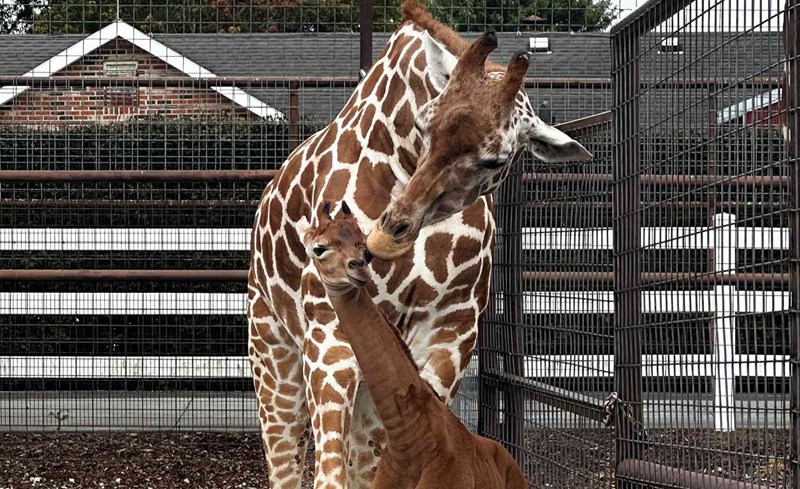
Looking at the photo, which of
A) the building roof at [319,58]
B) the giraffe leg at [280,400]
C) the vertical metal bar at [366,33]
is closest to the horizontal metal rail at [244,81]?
the building roof at [319,58]

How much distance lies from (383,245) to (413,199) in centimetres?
22

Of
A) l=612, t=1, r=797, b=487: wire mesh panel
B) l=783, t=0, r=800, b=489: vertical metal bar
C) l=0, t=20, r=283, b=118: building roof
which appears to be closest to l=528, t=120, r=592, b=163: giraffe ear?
l=612, t=1, r=797, b=487: wire mesh panel

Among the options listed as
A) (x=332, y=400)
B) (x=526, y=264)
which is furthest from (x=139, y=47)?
(x=332, y=400)

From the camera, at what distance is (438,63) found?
14.5 feet

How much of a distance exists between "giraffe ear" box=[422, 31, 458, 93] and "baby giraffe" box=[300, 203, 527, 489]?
913 millimetres

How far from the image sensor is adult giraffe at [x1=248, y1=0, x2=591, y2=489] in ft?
13.0

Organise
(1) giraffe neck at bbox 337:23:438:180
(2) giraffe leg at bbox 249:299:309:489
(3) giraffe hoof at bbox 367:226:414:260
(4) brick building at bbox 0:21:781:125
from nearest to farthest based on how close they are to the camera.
Result: (3) giraffe hoof at bbox 367:226:414:260, (4) brick building at bbox 0:21:781:125, (1) giraffe neck at bbox 337:23:438:180, (2) giraffe leg at bbox 249:299:309:489

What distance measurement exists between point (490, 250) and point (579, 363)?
958 millimetres

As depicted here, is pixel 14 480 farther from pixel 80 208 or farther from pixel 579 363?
pixel 579 363

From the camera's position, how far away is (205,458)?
29.1ft

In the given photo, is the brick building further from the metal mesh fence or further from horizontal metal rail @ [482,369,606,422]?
horizontal metal rail @ [482,369,606,422]

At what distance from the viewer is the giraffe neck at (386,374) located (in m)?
3.66

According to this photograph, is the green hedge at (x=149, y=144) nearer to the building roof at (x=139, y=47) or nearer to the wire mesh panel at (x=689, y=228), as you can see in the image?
the building roof at (x=139, y=47)

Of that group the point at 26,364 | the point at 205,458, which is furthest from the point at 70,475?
the point at 26,364
